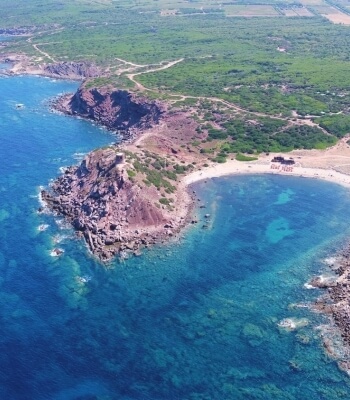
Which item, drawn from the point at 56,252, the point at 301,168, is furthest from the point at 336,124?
the point at 56,252

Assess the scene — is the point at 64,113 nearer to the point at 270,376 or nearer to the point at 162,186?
the point at 162,186

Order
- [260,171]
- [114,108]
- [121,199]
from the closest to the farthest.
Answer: [121,199] < [260,171] < [114,108]

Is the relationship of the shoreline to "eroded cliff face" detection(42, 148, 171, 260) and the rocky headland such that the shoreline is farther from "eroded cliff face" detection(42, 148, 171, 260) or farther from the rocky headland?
"eroded cliff face" detection(42, 148, 171, 260)

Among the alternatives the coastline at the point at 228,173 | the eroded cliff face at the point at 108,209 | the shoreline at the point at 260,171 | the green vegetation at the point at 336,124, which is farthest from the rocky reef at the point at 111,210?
the green vegetation at the point at 336,124

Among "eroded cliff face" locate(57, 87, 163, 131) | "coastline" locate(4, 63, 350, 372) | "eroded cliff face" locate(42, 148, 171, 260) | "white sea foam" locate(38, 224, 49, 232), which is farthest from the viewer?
"eroded cliff face" locate(57, 87, 163, 131)

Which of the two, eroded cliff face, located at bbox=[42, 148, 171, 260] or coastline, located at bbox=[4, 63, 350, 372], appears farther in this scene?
coastline, located at bbox=[4, 63, 350, 372]

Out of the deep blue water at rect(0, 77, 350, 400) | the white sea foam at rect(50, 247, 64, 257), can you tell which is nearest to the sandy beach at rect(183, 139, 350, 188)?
the deep blue water at rect(0, 77, 350, 400)

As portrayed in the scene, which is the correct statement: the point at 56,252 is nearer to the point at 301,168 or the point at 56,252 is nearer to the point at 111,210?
the point at 111,210
